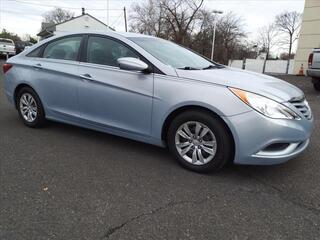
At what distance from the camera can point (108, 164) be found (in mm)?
3994

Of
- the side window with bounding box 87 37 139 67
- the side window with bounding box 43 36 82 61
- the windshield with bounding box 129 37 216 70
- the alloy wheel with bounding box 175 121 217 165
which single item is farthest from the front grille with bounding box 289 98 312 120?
the side window with bounding box 43 36 82 61

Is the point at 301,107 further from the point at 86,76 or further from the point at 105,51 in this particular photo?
the point at 86,76

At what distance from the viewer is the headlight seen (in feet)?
11.2

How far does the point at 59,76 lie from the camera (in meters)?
4.84

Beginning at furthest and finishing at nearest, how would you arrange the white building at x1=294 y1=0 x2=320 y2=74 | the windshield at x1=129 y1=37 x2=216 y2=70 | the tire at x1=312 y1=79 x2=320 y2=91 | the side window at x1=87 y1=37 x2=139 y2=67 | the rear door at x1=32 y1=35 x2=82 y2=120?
1. the white building at x1=294 y1=0 x2=320 y2=74
2. the tire at x1=312 y1=79 x2=320 y2=91
3. the rear door at x1=32 y1=35 x2=82 y2=120
4. the side window at x1=87 y1=37 x2=139 y2=67
5. the windshield at x1=129 y1=37 x2=216 y2=70

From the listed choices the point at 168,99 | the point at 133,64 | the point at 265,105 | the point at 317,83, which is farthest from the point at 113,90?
the point at 317,83

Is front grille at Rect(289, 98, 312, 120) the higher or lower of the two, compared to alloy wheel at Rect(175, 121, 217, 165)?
higher

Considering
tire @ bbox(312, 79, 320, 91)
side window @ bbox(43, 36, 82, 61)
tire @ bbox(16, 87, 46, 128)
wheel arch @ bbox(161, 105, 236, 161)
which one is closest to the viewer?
wheel arch @ bbox(161, 105, 236, 161)

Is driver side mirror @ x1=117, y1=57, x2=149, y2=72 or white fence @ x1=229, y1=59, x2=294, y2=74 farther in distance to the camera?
white fence @ x1=229, y1=59, x2=294, y2=74

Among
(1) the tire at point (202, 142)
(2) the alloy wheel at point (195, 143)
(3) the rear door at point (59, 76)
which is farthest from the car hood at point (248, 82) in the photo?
(3) the rear door at point (59, 76)

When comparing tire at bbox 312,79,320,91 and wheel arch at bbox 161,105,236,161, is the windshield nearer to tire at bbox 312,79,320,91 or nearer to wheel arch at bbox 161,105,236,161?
wheel arch at bbox 161,105,236,161

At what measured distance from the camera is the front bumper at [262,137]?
338cm

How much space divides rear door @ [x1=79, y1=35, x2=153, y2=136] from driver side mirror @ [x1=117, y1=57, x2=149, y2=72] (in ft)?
0.34

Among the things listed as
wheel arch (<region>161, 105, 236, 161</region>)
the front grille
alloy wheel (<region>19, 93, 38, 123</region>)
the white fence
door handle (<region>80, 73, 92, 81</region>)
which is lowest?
the white fence
